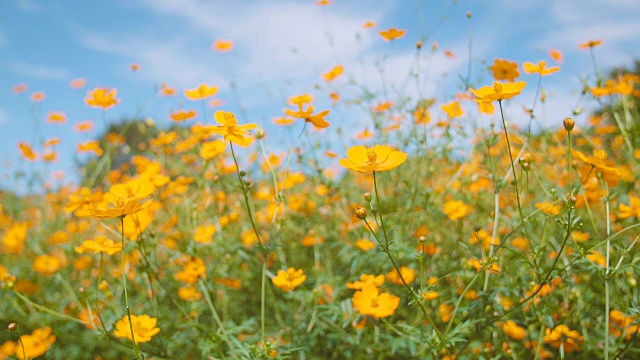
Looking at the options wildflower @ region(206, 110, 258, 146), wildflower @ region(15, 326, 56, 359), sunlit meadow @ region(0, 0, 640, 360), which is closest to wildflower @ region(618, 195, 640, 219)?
sunlit meadow @ region(0, 0, 640, 360)

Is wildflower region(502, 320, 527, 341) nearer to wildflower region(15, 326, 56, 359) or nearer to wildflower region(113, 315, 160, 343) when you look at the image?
wildflower region(113, 315, 160, 343)

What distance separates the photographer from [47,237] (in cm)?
400

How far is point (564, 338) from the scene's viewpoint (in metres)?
1.69

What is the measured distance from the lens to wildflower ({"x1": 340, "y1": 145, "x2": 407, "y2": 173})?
1.13 m

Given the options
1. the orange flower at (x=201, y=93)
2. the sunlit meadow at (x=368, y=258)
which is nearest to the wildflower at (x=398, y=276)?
the sunlit meadow at (x=368, y=258)

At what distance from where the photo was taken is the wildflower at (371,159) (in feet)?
3.72

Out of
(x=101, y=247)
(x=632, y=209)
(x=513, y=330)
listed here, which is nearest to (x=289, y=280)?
(x=101, y=247)

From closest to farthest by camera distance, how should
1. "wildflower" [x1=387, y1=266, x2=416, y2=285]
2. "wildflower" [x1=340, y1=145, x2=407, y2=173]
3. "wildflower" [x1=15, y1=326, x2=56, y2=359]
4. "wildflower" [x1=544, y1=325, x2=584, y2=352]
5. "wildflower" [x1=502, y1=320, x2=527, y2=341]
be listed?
"wildflower" [x1=340, y1=145, x2=407, y2=173] → "wildflower" [x1=544, y1=325, x2=584, y2=352] → "wildflower" [x1=502, y1=320, x2=527, y2=341] → "wildflower" [x1=387, y1=266, x2=416, y2=285] → "wildflower" [x1=15, y1=326, x2=56, y2=359]

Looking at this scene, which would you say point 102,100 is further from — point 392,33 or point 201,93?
point 392,33

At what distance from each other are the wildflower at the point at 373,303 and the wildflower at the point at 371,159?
0.51 metres

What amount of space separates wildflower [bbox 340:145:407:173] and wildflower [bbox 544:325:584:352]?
3.09 feet

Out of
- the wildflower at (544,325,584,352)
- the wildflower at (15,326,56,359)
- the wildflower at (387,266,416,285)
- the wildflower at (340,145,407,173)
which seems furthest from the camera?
the wildflower at (15,326,56,359)

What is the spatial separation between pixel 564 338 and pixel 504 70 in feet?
3.36

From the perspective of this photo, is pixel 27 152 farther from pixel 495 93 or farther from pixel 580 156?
pixel 580 156
